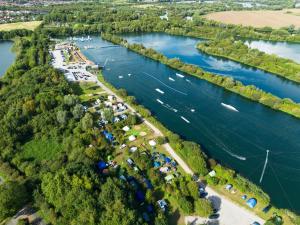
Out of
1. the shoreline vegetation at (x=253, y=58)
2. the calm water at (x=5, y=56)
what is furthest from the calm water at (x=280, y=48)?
the calm water at (x=5, y=56)

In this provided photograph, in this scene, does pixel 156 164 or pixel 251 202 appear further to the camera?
pixel 156 164

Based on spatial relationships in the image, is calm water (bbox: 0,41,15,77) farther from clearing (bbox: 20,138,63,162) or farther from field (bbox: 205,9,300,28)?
field (bbox: 205,9,300,28)

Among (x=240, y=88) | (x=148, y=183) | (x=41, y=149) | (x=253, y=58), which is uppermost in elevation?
(x=253, y=58)

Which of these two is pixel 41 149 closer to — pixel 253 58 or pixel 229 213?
pixel 229 213

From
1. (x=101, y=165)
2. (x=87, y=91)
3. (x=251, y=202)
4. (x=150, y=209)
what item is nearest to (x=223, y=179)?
(x=251, y=202)

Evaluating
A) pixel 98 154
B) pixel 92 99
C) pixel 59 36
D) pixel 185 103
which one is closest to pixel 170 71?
pixel 185 103

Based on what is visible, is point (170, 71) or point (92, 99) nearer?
point (92, 99)

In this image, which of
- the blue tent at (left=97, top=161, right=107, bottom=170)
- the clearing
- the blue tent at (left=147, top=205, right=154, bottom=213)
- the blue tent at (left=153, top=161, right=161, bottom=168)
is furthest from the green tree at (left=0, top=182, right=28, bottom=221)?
the blue tent at (left=153, top=161, right=161, bottom=168)

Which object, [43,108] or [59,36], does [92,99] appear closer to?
[43,108]
